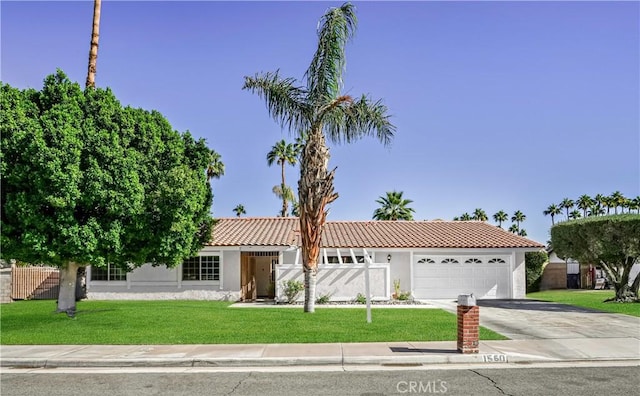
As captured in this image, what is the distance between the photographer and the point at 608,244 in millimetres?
23000

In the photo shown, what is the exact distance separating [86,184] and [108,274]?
11281mm

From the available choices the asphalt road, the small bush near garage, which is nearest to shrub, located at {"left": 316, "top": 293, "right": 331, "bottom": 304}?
the asphalt road

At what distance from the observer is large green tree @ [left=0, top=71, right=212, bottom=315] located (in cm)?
1550

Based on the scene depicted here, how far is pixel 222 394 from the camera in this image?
8539 millimetres

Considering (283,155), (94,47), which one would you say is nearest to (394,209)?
(283,155)

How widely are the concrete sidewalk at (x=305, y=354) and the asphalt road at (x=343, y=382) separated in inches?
26.3

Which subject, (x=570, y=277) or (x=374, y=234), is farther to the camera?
(x=570, y=277)

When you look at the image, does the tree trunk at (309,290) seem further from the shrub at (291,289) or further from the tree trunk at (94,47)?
the tree trunk at (94,47)

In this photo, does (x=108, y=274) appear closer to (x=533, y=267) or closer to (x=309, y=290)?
(x=309, y=290)

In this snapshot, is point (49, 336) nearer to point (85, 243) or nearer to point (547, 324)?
point (85, 243)

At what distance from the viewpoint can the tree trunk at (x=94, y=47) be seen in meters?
20.6

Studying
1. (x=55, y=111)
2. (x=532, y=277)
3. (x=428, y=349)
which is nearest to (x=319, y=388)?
(x=428, y=349)

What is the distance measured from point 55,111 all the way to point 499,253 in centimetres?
2011

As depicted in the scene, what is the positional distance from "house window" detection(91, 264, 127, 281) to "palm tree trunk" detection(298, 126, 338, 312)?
36.5 feet
